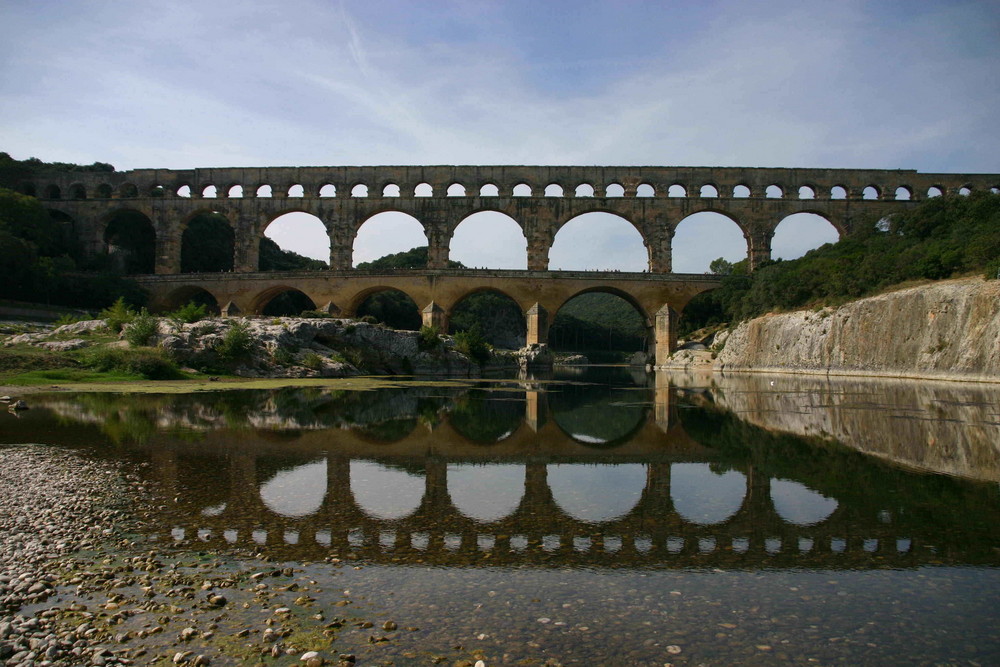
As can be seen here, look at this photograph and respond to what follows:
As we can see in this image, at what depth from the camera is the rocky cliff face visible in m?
20.1

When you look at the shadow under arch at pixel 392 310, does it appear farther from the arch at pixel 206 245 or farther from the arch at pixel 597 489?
the arch at pixel 597 489

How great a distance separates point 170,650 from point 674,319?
4111 centimetres

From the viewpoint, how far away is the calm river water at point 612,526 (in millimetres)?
3047

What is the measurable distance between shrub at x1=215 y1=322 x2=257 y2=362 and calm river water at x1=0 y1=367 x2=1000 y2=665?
12.0 meters

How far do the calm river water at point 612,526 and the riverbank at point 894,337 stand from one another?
1157 centimetres

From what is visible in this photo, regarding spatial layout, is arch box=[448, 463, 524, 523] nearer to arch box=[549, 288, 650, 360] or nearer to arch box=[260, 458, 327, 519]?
arch box=[260, 458, 327, 519]

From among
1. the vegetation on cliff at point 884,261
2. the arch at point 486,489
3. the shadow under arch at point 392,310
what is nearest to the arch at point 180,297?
the shadow under arch at point 392,310

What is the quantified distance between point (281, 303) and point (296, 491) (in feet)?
155

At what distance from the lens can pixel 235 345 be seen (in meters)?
23.0

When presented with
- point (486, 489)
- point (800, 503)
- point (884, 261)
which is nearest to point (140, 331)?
point (486, 489)

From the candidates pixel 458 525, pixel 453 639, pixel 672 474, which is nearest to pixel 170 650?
pixel 453 639

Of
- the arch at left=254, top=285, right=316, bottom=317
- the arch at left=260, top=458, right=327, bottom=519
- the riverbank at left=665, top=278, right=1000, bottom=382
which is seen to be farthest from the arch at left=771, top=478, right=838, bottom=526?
the arch at left=254, top=285, right=316, bottom=317

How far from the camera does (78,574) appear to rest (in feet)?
12.0

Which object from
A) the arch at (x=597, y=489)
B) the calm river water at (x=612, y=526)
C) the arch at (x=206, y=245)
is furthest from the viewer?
the arch at (x=206, y=245)
